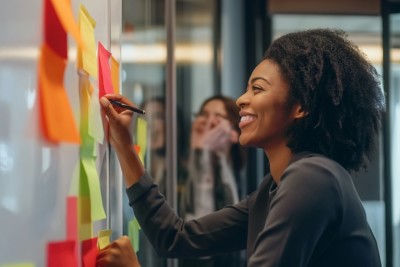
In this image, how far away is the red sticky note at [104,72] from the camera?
986 millimetres

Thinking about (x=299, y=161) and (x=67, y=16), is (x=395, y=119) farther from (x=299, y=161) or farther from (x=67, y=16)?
(x=67, y=16)

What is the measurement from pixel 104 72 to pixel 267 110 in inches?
11.5

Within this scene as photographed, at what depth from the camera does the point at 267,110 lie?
3.71 ft

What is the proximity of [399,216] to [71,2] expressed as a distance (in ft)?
11.3

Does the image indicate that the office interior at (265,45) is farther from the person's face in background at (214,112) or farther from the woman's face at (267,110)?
the woman's face at (267,110)

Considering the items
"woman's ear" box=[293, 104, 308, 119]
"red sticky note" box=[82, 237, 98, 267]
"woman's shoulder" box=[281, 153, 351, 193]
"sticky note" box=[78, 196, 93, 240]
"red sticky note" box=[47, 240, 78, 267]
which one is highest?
"woman's ear" box=[293, 104, 308, 119]

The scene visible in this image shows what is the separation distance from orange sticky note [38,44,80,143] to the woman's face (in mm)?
439

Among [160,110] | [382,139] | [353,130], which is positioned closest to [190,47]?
[382,139]

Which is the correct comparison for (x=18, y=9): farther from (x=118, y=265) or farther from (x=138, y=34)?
(x=138, y=34)

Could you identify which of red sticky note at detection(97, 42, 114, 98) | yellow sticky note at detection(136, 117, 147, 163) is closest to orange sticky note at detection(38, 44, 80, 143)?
red sticky note at detection(97, 42, 114, 98)

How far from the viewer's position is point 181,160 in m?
3.01

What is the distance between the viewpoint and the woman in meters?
0.96

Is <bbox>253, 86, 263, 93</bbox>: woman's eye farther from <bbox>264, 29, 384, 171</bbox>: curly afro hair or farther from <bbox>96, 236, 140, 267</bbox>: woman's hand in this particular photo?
<bbox>96, 236, 140, 267</bbox>: woman's hand

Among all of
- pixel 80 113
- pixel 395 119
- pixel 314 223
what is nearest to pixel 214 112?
pixel 395 119
